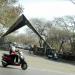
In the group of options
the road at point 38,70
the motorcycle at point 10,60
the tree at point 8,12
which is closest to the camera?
the road at point 38,70

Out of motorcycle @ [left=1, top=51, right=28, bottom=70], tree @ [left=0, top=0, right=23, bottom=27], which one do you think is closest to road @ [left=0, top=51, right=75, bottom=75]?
motorcycle @ [left=1, top=51, right=28, bottom=70]

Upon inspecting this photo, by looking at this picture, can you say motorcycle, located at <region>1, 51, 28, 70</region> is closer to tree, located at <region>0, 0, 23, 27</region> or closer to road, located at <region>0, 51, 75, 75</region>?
road, located at <region>0, 51, 75, 75</region>

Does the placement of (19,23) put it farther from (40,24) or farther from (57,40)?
(40,24)

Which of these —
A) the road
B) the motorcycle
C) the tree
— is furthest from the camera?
the tree

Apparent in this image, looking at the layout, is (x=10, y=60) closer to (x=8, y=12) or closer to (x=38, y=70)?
(x=38, y=70)

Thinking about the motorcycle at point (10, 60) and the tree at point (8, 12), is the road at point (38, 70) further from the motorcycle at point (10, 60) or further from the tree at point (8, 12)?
the tree at point (8, 12)

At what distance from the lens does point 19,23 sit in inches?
311

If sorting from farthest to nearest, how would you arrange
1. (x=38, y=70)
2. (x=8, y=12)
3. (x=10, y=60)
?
(x=8, y=12)
(x=10, y=60)
(x=38, y=70)

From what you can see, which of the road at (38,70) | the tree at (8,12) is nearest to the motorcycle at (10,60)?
the road at (38,70)

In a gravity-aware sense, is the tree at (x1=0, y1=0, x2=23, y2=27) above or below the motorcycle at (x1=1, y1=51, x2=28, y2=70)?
above

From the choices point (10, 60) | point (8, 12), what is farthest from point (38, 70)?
point (8, 12)

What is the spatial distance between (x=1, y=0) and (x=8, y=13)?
486cm

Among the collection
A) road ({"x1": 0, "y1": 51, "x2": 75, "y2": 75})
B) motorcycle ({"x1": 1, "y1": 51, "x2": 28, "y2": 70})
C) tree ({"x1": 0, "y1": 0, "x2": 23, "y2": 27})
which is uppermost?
tree ({"x1": 0, "y1": 0, "x2": 23, "y2": 27})

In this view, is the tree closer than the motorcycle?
No
